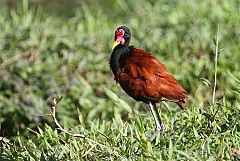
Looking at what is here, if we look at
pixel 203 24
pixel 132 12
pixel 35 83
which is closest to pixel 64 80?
pixel 35 83

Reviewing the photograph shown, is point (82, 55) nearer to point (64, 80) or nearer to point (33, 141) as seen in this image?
point (64, 80)

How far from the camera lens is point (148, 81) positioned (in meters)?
4.42

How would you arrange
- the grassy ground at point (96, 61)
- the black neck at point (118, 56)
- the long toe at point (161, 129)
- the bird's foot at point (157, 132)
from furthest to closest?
the grassy ground at point (96, 61), the black neck at point (118, 56), the long toe at point (161, 129), the bird's foot at point (157, 132)

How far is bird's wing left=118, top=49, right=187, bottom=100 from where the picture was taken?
14.5 feet

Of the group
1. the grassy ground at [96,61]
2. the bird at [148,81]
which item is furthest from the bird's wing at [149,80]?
the grassy ground at [96,61]

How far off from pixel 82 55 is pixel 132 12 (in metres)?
1.42

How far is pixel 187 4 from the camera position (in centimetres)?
745

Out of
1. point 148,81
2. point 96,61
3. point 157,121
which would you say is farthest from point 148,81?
point 96,61

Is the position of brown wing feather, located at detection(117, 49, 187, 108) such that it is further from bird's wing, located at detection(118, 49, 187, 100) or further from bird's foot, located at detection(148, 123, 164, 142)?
bird's foot, located at detection(148, 123, 164, 142)

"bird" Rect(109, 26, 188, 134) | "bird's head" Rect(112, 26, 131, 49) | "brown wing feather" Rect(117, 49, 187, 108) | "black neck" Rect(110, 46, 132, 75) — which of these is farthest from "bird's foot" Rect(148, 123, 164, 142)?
"bird's head" Rect(112, 26, 131, 49)

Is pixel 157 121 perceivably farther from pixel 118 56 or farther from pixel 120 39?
pixel 120 39

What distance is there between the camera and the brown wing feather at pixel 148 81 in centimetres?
441

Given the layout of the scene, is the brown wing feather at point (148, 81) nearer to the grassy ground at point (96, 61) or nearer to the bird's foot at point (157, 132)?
the bird's foot at point (157, 132)

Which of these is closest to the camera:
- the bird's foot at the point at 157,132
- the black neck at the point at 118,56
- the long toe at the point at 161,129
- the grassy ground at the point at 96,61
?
the bird's foot at the point at 157,132
